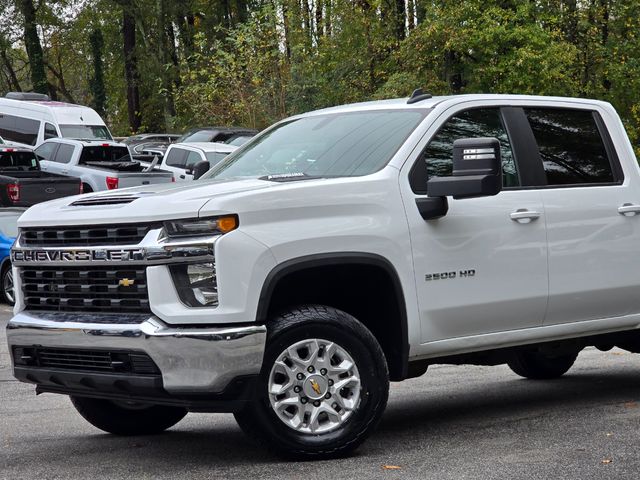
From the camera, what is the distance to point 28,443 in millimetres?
7133

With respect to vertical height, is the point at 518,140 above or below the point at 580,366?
above

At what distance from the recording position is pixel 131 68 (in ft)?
172

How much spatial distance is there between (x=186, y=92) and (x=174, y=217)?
3202 cm

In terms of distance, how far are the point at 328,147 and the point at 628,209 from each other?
2.02 m

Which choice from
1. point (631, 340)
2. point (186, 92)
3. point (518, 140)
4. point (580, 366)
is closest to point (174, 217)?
point (518, 140)

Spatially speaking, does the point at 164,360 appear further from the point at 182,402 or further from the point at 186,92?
the point at 186,92

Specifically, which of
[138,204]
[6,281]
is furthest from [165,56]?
[138,204]

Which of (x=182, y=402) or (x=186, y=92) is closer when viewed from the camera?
(x=182, y=402)

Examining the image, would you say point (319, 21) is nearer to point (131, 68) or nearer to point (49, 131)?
point (49, 131)

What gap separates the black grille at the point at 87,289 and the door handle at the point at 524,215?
2.29 m

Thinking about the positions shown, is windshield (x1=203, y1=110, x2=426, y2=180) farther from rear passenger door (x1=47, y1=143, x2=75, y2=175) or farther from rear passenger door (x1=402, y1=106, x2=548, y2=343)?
rear passenger door (x1=47, y1=143, x2=75, y2=175)

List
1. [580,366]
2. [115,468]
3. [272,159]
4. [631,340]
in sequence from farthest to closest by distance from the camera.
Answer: [580,366]
[631,340]
[272,159]
[115,468]

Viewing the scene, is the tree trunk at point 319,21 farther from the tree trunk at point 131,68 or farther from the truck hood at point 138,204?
the truck hood at point 138,204

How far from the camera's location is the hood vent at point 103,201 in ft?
20.7
